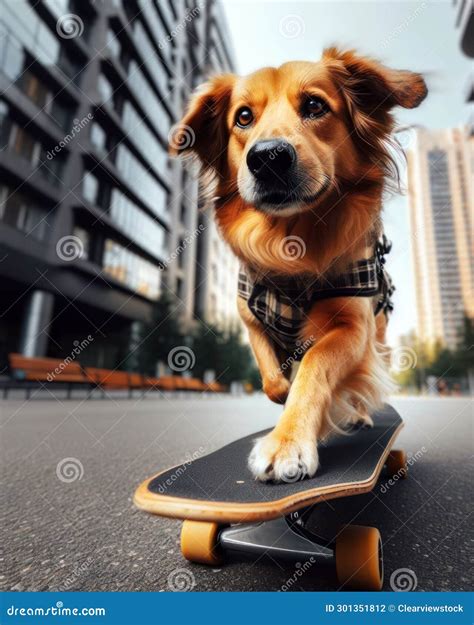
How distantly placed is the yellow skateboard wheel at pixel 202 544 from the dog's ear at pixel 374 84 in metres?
1.62

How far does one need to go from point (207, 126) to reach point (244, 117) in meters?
0.25

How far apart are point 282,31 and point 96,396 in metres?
9.66

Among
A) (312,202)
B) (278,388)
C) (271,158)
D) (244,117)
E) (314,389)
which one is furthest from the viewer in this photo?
(278,388)

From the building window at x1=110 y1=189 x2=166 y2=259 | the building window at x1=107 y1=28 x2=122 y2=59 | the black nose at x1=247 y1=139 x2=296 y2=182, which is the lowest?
the black nose at x1=247 y1=139 x2=296 y2=182

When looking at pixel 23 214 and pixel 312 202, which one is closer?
pixel 312 202

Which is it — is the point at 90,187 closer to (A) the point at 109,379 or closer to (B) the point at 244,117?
(A) the point at 109,379

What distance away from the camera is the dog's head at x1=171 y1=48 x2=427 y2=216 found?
1.45 metres

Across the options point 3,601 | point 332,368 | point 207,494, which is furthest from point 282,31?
point 3,601

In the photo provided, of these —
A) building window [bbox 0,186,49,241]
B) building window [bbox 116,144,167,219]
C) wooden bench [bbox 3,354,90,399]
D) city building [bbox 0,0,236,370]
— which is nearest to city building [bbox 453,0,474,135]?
wooden bench [bbox 3,354,90,399]

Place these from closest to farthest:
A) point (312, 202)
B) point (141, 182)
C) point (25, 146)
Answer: point (312, 202) < point (25, 146) < point (141, 182)

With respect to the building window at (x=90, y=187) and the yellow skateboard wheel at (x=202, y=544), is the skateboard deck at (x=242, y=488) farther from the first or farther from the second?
the building window at (x=90, y=187)

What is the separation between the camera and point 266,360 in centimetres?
197

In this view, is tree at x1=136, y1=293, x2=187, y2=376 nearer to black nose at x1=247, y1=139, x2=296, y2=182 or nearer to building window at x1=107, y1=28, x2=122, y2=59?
black nose at x1=247, y1=139, x2=296, y2=182

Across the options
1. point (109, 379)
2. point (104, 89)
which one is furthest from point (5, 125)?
point (109, 379)
